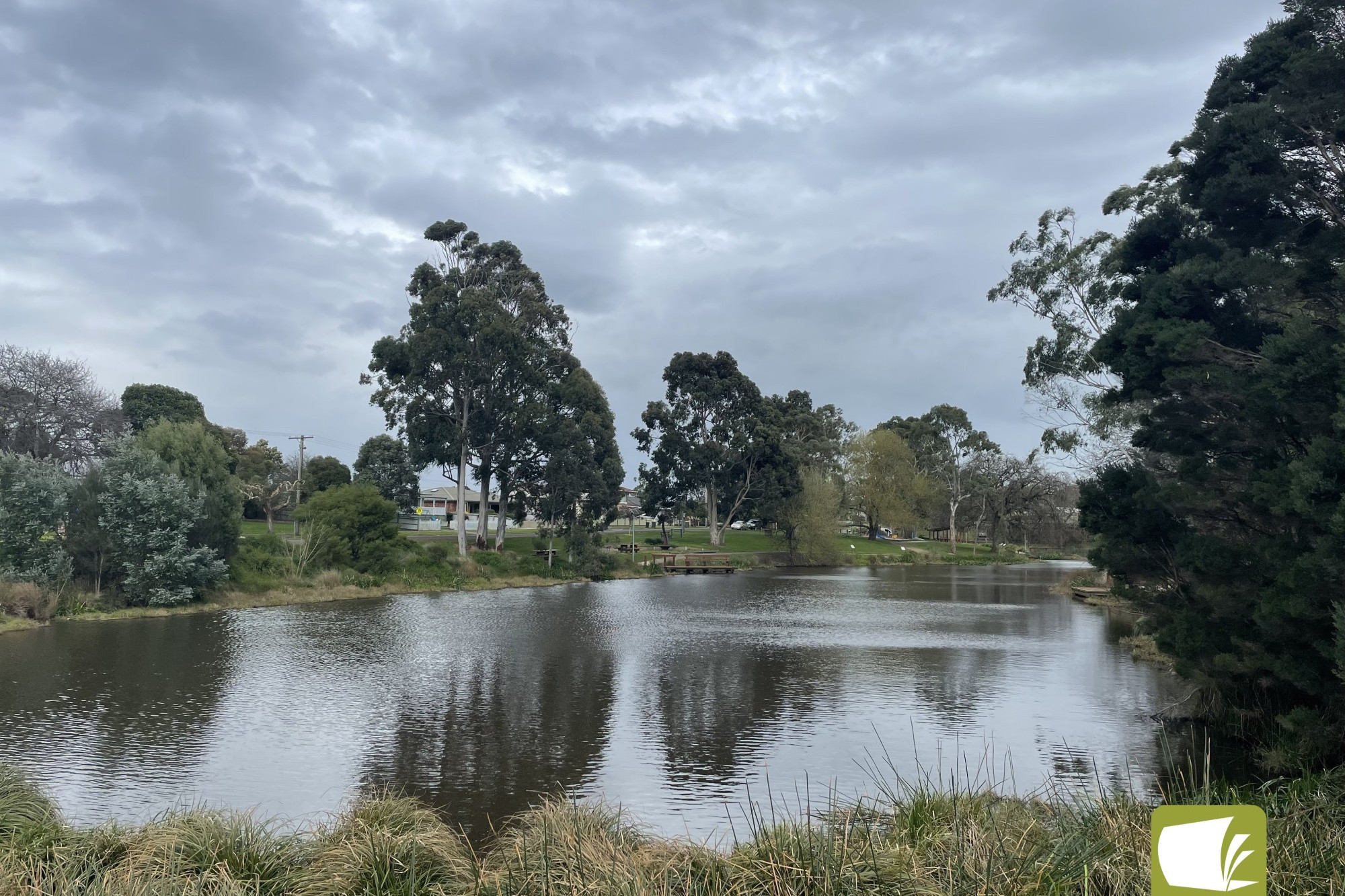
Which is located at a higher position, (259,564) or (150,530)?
(150,530)

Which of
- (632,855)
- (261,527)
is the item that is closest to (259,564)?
(261,527)

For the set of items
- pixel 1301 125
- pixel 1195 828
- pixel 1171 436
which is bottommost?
pixel 1195 828

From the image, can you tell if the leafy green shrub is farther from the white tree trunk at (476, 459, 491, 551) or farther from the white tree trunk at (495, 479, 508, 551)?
the white tree trunk at (495, 479, 508, 551)

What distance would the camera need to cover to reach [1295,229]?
41.5 feet

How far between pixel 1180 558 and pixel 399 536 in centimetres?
3825

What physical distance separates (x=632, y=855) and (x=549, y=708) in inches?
381

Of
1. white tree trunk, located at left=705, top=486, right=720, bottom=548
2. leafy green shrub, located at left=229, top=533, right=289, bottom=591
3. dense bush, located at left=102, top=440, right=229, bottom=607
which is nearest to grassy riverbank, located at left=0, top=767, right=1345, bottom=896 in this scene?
dense bush, located at left=102, top=440, right=229, bottom=607

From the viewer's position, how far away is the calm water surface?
10.9 m

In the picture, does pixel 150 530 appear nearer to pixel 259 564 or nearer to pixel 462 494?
pixel 259 564

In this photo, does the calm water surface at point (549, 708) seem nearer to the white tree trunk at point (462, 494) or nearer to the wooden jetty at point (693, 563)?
the white tree trunk at point (462, 494)

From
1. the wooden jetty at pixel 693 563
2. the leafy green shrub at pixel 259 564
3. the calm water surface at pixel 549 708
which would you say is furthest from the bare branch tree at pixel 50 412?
the wooden jetty at pixel 693 563

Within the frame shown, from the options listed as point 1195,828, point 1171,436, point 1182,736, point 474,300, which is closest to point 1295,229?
point 1171,436

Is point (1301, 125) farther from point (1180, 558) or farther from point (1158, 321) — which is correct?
point (1180, 558)

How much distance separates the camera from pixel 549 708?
15.6 meters
